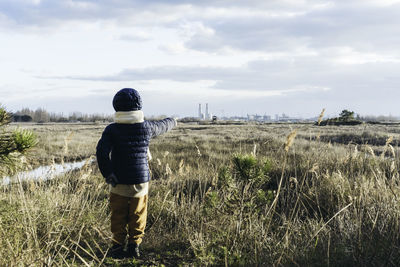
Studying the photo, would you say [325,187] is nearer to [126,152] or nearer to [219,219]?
[219,219]

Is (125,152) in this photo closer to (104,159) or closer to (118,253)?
(104,159)

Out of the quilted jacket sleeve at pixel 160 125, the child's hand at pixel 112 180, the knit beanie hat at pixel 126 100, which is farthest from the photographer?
the quilted jacket sleeve at pixel 160 125

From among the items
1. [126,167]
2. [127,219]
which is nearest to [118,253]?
[127,219]

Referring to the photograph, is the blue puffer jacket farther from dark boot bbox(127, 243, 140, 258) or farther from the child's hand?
dark boot bbox(127, 243, 140, 258)

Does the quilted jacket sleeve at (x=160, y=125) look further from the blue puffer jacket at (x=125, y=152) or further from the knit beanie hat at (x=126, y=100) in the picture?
the knit beanie hat at (x=126, y=100)

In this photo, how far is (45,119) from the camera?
272 feet

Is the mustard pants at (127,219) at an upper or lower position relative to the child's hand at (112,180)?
lower

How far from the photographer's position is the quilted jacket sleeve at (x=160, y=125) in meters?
3.96

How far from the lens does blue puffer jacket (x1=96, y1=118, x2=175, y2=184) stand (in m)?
3.55

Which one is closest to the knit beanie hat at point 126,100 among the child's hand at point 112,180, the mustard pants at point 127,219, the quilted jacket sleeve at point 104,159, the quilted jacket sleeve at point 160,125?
the quilted jacket sleeve at point 160,125

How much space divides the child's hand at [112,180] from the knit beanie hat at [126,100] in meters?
0.73

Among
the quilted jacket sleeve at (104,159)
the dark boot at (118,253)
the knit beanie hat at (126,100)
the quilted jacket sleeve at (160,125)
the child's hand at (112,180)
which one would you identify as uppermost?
the knit beanie hat at (126,100)

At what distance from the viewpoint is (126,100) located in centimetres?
367

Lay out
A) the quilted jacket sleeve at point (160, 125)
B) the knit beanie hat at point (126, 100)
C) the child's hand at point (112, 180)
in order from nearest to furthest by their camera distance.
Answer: the child's hand at point (112, 180) → the knit beanie hat at point (126, 100) → the quilted jacket sleeve at point (160, 125)
